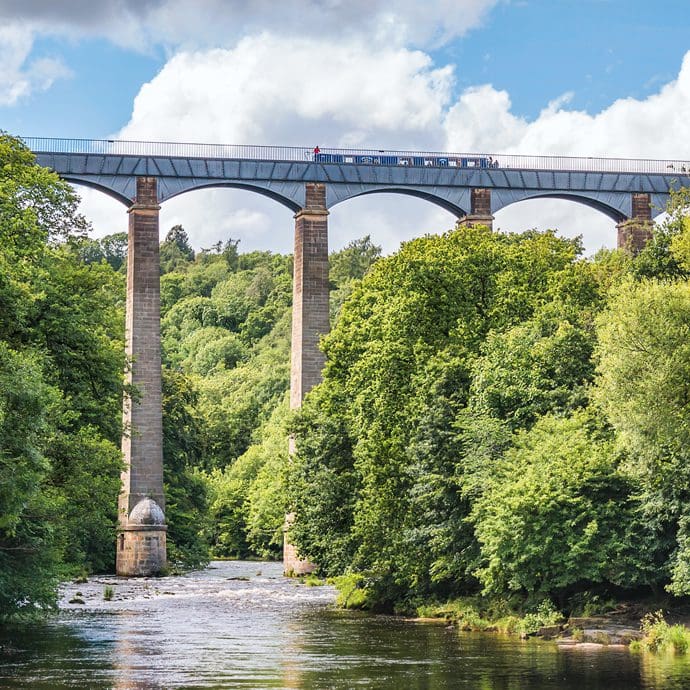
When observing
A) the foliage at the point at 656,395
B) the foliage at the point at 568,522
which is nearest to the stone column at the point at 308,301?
the foliage at the point at 568,522

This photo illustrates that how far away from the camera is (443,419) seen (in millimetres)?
44250

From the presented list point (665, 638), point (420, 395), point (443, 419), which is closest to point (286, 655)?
point (665, 638)

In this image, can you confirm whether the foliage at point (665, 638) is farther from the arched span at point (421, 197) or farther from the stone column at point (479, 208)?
the arched span at point (421, 197)

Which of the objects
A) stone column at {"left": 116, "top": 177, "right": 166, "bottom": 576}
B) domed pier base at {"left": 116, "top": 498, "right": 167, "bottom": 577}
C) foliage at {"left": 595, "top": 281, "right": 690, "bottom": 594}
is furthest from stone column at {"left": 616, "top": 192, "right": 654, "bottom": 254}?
foliage at {"left": 595, "top": 281, "right": 690, "bottom": 594}

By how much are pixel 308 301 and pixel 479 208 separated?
10.5 m

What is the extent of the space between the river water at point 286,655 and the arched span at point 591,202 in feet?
102

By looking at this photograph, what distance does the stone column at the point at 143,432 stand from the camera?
2677 inches

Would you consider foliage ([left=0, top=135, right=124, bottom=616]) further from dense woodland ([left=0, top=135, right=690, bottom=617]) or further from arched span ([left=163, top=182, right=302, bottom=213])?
arched span ([left=163, top=182, right=302, bottom=213])

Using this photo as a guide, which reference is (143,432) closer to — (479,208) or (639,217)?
(479,208)

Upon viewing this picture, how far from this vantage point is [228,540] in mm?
105562

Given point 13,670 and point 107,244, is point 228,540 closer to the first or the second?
point 13,670

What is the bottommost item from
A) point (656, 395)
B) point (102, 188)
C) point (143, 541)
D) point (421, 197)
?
point (143, 541)

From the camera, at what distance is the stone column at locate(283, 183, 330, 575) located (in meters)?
A: 69.4

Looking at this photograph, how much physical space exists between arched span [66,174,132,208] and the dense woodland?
772 inches
